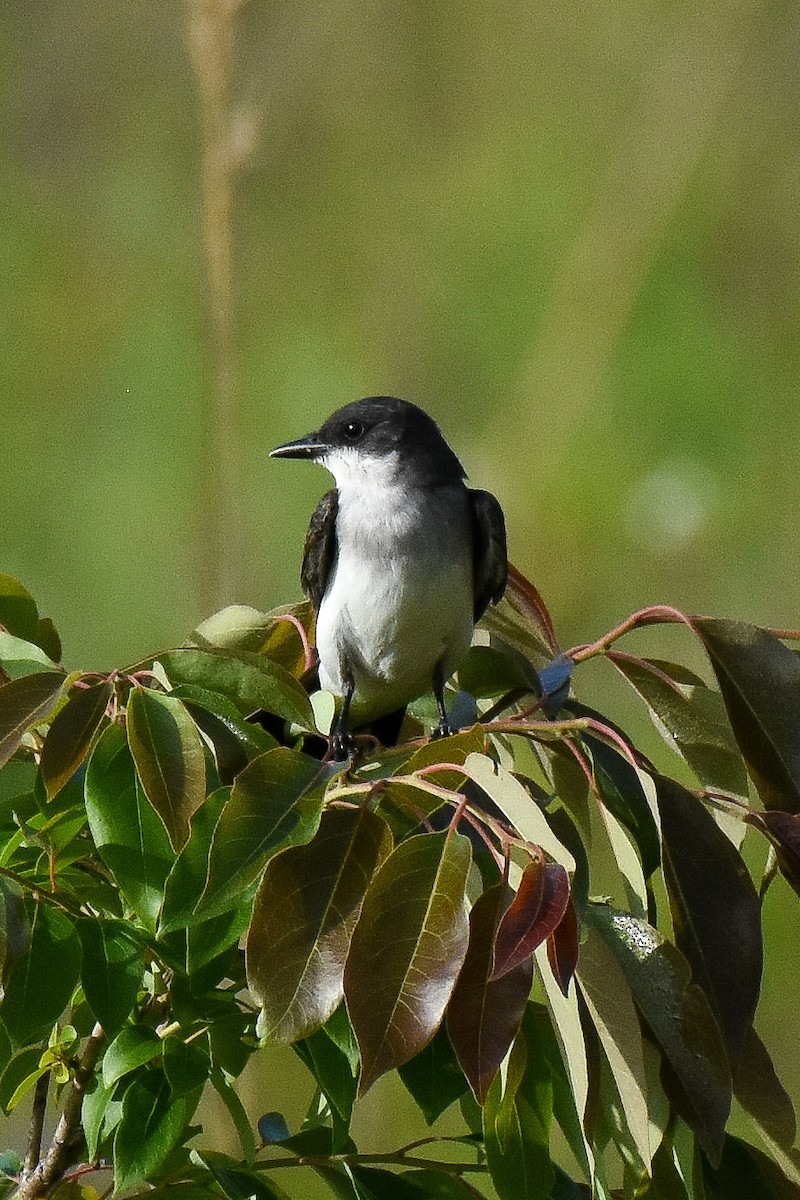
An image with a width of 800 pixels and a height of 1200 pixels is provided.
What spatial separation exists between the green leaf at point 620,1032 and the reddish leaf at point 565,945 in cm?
11

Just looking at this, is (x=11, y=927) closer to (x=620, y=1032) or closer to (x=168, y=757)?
(x=168, y=757)

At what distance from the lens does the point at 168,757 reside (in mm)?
1617

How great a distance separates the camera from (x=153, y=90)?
303 inches

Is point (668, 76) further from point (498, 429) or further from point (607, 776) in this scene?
point (607, 776)

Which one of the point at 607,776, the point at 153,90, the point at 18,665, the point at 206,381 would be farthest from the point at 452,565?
the point at 153,90

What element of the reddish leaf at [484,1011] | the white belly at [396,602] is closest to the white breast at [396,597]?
the white belly at [396,602]

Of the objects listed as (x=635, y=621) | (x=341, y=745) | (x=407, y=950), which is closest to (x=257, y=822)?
(x=407, y=950)

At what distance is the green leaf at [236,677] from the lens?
1.81 meters

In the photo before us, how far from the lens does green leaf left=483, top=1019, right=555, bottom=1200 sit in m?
1.71

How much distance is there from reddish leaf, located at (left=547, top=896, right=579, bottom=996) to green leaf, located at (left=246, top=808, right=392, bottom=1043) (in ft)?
0.66

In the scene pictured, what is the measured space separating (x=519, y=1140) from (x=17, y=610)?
98 cm

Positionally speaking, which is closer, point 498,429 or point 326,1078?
point 326,1078

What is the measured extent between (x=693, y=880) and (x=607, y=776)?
1.13ft

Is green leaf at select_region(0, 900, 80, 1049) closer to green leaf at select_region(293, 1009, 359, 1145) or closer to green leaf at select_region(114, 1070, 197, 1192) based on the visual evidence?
green leaf at select_region(114, 1070, 197, 1192)
